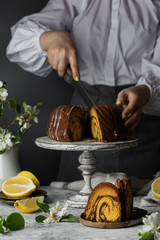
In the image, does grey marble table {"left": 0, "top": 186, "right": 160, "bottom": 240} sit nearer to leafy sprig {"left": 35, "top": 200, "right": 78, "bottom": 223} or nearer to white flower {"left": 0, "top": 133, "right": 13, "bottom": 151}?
leafy sprig {"left": 35, "top": 200, "right": 78, "bottom": 223}

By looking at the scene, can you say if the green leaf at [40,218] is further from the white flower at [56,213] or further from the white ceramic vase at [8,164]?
the white ceramic vase at [8,164]

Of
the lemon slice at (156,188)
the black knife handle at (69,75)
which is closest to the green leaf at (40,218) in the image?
the lemon slice at (156,188)

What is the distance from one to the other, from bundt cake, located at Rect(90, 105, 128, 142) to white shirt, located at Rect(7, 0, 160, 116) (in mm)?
566

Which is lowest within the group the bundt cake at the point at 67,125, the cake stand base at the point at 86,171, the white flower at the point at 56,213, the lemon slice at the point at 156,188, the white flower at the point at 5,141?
the lemon slice at the point at 156,188

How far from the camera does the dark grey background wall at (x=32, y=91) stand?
197 centimetres

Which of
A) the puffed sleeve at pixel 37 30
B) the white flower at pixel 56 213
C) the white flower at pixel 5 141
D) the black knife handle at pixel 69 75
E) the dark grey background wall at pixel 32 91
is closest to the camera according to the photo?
the white flower at pixel 56 213

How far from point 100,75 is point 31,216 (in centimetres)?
85

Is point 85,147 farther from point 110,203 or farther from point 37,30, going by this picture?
point 37,30

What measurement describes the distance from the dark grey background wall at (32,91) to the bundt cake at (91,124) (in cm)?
86

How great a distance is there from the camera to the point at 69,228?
35.9 inches

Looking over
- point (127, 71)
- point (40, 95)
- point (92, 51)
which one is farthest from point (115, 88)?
point (40, 95)

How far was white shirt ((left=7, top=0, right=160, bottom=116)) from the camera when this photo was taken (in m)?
1.67

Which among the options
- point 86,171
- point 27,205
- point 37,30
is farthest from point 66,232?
point 37,30

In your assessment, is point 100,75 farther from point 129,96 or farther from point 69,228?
point 69,228
